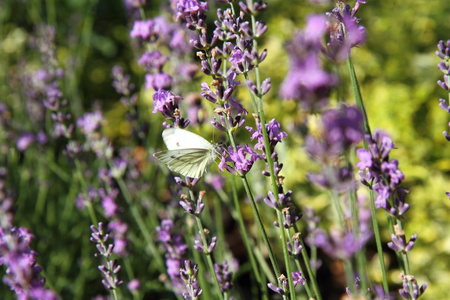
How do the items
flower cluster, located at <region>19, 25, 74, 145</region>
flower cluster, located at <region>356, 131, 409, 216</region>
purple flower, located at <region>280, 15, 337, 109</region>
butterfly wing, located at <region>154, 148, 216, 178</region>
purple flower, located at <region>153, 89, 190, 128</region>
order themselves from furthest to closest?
flower cluster, located at <region>19, 25, 74, 145</region>, butterfly wing, located at <region>154, 148, 216, 178</region>, purple flower, located at <region>153, 89, 190, 128</region>, flower cluster, located at <region>356, 131, 409, 216</region>, purple flower, located at <region>280, 15, 337, 109</region>

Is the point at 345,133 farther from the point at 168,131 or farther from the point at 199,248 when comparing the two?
the point at 199,248

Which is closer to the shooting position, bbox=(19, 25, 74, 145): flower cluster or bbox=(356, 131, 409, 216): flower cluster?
bbox=(356, 131, 409, 216): flower cluster

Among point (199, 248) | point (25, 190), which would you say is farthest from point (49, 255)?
point (199, 248)

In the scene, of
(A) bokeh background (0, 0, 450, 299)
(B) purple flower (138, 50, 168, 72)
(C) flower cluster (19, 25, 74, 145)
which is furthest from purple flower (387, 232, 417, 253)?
(C) flower cluster (19, 25, 74, 145)

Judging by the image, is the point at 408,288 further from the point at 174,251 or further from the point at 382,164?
the point at 174,251

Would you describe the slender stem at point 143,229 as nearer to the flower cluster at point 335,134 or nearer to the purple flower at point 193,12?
the purple flower at point 193,12

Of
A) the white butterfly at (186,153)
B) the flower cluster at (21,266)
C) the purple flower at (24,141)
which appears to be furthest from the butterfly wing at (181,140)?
the purple flower at (24,141)

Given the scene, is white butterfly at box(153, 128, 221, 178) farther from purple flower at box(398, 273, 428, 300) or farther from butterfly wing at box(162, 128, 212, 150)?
purple flower at box(398, 273, 428, 300)
